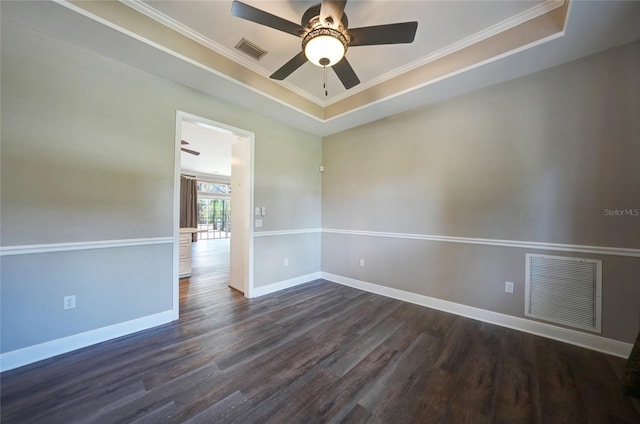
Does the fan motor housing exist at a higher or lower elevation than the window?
higher

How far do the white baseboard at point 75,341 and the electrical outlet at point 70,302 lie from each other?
0.92 feet

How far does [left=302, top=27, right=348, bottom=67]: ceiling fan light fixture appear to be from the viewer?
5.60 feet

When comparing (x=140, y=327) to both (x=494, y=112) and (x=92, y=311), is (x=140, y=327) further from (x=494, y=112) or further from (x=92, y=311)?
(x=494, y=112)

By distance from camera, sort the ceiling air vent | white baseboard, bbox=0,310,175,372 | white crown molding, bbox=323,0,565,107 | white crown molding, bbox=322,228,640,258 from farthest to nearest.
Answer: the ceiling air vent
white crown molding, bbox=322,228,640,258
white crown molding, bbox=323,0,565,107
white baseboard, bbox=0,310,175,372

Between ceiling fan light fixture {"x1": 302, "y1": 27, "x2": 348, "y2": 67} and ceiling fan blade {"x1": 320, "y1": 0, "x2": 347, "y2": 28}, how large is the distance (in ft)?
0.16

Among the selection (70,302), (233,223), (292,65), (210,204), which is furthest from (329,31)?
(210,204)

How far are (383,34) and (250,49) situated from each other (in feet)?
5.01

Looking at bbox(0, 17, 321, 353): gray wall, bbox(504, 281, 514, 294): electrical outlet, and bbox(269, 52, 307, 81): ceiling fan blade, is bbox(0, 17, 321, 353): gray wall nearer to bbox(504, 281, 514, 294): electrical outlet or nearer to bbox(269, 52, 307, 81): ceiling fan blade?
bbox(269, 52, 307, 81): ceiling fan blade

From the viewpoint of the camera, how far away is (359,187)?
396 centimetres

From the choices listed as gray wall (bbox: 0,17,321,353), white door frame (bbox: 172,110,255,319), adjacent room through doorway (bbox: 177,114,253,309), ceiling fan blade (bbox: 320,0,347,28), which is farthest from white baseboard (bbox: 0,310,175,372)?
ceiling fan blade (bbox: 320,0,347,28)

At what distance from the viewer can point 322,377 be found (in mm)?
1815

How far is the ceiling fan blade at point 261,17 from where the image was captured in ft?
5.09

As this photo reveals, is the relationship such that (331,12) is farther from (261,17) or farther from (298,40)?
(298,40)

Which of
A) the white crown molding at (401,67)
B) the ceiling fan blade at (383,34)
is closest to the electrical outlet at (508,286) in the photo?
the white crown molding at (401,67)
